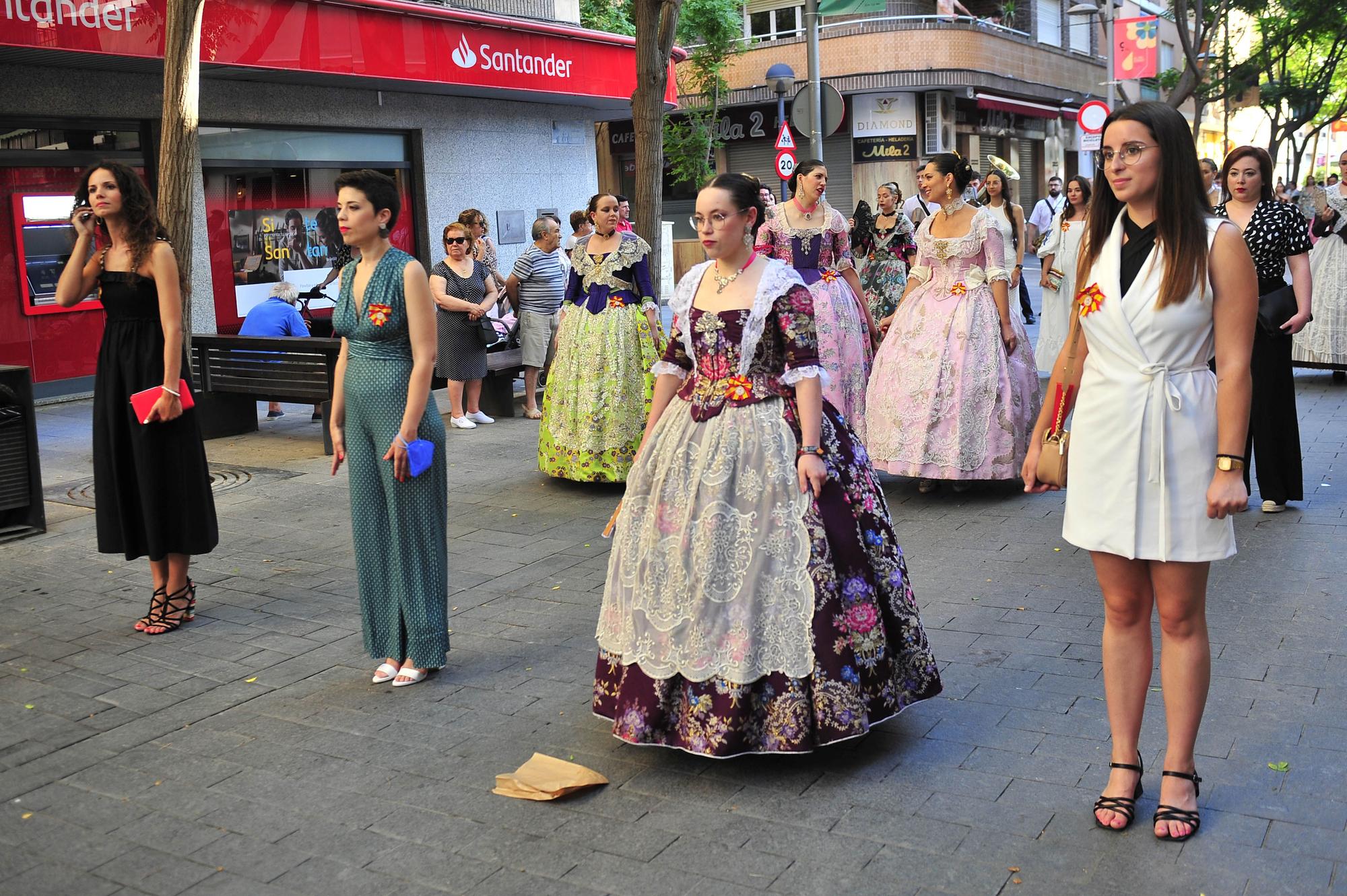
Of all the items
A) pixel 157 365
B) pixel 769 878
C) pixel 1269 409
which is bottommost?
pixel 769 878

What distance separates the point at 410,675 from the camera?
5250 millimetres

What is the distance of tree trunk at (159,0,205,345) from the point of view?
912 cm

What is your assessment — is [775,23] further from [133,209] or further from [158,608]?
[158,608]

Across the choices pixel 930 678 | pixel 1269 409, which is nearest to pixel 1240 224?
pixel 1269 409

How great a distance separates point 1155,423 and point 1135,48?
78.5 ft

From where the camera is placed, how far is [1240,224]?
289 inches

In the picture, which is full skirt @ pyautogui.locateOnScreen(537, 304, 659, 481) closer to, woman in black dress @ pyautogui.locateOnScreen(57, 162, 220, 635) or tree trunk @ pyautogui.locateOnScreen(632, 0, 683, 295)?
tree trunk @ pyautogui.locateOnScreen(632, 0, 683, 295)

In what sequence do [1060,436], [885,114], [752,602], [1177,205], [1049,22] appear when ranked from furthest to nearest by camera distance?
[1049,22]
[885,114]
[752,602]
[1060,436]
[1177,205]

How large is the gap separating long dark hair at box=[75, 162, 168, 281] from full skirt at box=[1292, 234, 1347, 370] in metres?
10.2

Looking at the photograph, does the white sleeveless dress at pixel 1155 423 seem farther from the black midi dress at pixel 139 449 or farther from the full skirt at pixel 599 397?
the full skirt at pixel 599 397

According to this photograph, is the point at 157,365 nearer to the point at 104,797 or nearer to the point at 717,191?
the point at 104,797

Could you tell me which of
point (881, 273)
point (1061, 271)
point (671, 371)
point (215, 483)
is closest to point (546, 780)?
point (671, 371)

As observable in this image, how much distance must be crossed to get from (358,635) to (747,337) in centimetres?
255

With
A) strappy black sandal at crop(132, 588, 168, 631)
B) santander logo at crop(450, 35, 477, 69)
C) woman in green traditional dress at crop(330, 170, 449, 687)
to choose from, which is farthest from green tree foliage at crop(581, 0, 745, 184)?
woman in green traditional dress at crop(330, 170, 449, 687)
